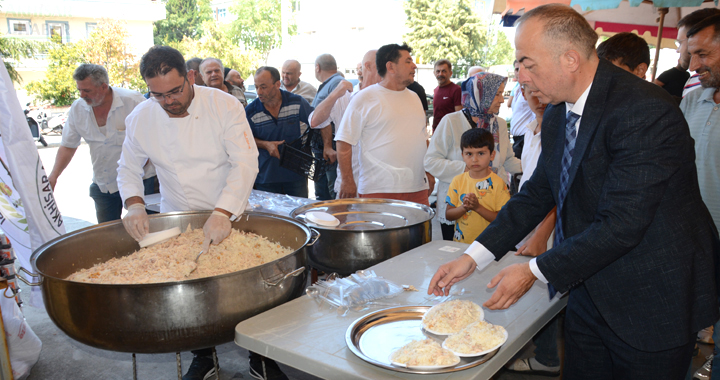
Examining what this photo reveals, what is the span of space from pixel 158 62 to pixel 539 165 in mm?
1490

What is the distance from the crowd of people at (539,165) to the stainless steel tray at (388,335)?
0.14 m

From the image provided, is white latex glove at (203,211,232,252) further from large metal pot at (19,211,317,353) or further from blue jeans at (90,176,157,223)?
blue jeans at (90,176,157,223)

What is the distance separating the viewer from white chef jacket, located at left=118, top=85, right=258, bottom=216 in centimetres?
219

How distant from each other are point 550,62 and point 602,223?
0.43m

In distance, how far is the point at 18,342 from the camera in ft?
8.46

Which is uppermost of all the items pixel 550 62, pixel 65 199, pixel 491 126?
pixel 550 62

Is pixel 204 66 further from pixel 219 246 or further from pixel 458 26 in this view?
pixel 458 26

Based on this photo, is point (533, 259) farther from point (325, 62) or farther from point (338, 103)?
point (325, 62)

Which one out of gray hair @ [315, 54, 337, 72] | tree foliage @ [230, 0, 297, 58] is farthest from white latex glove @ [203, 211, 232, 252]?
tree foliage @ [230, 0, 297, 58]

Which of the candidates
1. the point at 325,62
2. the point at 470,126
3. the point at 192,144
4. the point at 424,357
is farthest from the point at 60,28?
the point at 424,357

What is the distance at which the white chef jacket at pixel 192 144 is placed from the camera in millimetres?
2186

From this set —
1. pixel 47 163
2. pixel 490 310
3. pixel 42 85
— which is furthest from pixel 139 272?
pixel 42 85

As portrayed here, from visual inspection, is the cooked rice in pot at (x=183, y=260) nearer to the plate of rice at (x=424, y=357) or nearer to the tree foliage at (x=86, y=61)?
the plate of rice at (x=424, y=357)

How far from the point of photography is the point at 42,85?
17531mm
